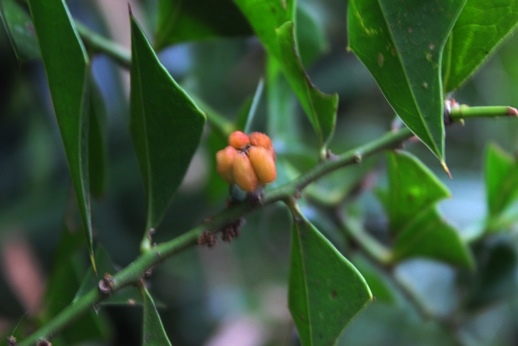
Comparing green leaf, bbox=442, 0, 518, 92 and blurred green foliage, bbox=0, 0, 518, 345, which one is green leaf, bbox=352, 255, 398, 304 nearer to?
blurred green foliage, bbox=0, 0, 518, 345

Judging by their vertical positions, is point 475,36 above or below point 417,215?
above

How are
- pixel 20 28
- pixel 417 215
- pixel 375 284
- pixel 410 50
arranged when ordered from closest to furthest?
1. pixel 410 50
2. pixel 20 28
3. pixel 417 215
4. pixel 375 284

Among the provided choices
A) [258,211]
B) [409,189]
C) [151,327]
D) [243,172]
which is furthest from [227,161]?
[258,211]

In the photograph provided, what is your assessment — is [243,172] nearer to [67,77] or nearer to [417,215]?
[67,77]

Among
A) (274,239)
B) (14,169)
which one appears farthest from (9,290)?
(274,239)

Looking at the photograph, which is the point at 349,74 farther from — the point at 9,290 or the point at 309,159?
the point at 9,290

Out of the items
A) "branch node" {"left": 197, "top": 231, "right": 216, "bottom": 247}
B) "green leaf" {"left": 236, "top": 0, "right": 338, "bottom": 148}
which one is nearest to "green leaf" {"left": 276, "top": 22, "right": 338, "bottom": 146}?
"green leaf" {"left": 236, "top": 0, "right": 338, "bottom": 148}
